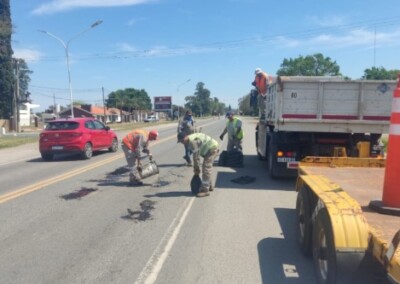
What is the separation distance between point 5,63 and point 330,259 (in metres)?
61.0

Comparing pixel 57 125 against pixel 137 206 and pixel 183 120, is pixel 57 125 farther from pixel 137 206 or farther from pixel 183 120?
pixel 137 206

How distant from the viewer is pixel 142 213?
7.71 metres

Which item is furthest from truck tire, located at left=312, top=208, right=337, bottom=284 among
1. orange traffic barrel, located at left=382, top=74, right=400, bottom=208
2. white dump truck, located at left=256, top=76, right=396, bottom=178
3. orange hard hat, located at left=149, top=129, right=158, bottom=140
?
orange hard hat, located at left=149, top=129, right=158, bottom=140

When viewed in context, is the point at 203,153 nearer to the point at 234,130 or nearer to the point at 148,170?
the point at 148,170

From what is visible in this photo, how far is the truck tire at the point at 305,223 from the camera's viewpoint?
5180mm

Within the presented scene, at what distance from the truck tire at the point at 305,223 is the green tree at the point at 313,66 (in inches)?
4173

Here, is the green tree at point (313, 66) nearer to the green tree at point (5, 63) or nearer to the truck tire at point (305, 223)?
the green tree at point (5, 63)

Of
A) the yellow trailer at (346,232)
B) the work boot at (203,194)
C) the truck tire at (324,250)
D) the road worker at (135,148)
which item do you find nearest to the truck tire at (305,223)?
the yellow trailer at (346,232)

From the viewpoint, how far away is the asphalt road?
16.0 feet

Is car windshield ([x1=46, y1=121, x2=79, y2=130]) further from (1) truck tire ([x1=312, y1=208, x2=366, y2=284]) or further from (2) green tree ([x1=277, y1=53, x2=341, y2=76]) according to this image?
(2) green tree ([x1=277, y1=53, x2=341, y2=76])

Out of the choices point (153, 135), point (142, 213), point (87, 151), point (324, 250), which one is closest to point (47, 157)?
point (87, 151)

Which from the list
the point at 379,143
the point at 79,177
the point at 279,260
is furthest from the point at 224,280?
the point at 79,177

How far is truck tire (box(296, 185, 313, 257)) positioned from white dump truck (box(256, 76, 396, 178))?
4531 mm

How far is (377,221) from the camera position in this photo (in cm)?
389
